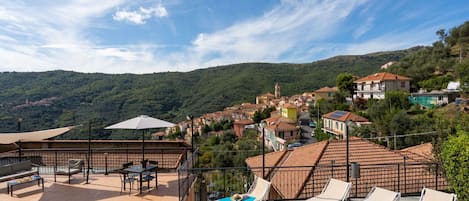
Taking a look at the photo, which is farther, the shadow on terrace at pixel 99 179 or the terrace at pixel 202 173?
the terrace at pixel 202 173

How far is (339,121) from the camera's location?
35156 millimetres

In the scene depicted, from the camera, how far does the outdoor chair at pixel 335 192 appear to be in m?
5.80

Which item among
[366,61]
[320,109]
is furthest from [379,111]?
[366,61]

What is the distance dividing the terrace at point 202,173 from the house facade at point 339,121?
22434mm

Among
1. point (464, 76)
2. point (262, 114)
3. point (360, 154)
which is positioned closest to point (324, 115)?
point (464, 76)

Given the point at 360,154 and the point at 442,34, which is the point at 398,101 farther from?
the point at 442,34

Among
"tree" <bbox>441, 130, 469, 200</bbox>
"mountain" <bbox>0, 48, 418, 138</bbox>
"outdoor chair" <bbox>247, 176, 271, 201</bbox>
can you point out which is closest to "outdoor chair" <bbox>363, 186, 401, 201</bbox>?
"tree" <bbox>441, 130, 469, 200</bbox>

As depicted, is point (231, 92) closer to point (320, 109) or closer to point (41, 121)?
point (320, 109)

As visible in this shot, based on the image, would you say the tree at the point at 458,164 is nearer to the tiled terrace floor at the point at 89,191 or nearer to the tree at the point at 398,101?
the tiled terrace floor at the point at 89,191

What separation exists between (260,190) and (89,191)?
13.8 feet

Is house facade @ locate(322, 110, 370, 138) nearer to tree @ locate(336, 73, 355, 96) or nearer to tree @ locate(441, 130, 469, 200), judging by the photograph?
tree @ locate(336, 73, 355, 96)

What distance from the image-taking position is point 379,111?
3341cm

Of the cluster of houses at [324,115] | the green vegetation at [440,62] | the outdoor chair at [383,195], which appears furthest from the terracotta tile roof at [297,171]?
the green vegetation at [440,62]

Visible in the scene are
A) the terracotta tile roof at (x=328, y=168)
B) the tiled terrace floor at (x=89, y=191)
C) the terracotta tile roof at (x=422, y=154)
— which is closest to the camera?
the tiled terrace floor at (x=89, y=191)
